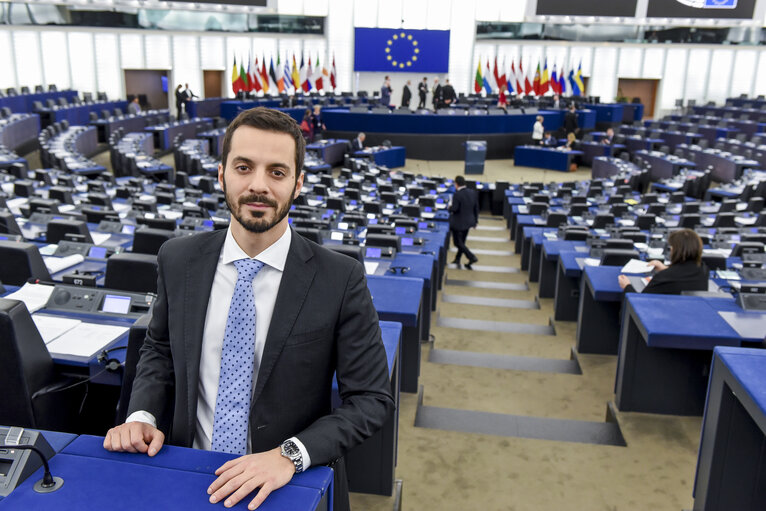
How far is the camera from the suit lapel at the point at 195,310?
160cm

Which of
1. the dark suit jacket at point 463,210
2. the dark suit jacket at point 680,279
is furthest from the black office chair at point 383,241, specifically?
the dark suit jacket at point 463,210

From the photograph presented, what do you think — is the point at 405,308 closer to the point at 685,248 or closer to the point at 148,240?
the point at 685,248

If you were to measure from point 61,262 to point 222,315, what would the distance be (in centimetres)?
373

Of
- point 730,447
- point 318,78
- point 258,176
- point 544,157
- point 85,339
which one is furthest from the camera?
point 318,78

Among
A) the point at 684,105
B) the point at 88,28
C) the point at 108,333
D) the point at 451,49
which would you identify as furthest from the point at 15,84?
the point at 684,105

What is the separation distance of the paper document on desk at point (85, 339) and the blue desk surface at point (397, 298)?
4.72ft

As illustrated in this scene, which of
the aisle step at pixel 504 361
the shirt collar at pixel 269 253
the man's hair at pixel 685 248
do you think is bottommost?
the aisle step at pixel 504 361

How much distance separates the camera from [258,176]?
1.51m

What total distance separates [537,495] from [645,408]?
3.97 feet

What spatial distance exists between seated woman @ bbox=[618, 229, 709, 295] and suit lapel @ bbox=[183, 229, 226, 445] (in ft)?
11.7

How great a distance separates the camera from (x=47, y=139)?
522 inches

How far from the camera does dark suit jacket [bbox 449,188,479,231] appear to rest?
31.9 feet

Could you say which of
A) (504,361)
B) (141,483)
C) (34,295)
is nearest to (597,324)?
(504,361)

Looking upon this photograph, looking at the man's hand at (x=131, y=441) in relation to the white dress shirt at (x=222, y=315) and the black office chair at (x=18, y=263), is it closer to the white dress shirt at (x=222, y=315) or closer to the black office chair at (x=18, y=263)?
the white dress shirt at (x=222, y=315)
